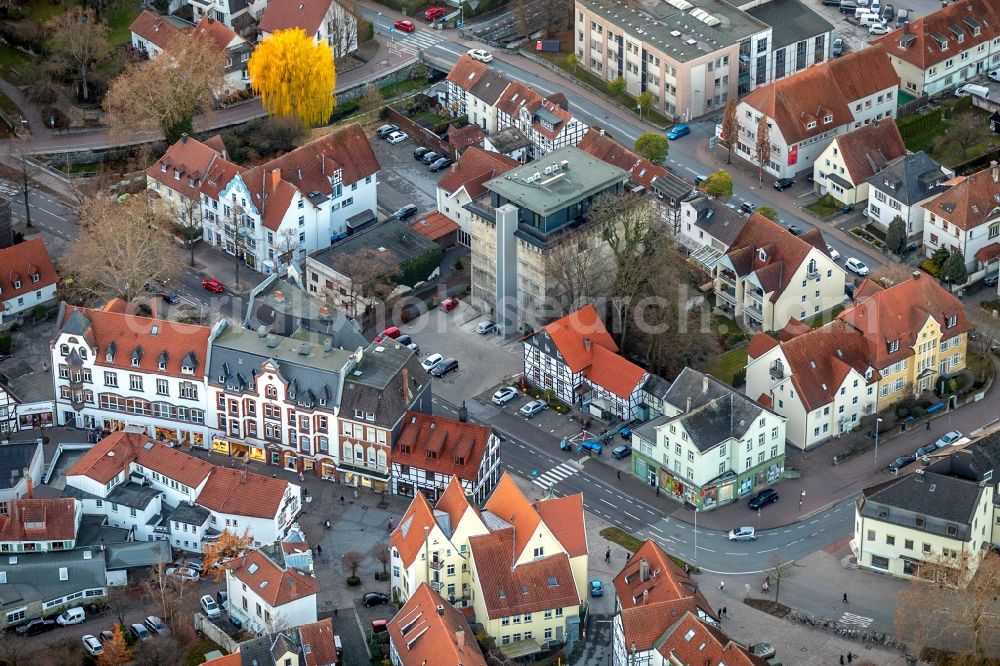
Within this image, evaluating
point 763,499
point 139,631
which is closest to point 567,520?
point 763,499

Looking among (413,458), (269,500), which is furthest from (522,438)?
(269,500)

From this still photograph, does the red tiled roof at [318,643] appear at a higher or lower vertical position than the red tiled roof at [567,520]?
lower

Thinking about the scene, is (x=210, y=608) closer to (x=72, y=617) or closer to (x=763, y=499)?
(x=72, y=617)

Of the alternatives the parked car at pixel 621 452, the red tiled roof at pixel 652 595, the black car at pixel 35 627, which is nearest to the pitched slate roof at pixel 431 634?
the red tiled roof at pixel 652 595

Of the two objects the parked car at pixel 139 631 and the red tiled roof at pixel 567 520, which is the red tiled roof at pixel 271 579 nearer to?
the parked car at pixel 139 631

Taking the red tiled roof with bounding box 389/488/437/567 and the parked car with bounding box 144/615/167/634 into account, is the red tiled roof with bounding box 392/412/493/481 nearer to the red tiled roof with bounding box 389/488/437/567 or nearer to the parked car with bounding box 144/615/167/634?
the red tiled roof with bounding box 389/488/437/567

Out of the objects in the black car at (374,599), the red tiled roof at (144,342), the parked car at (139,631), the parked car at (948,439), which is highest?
the red tiled roof at (144,342)
